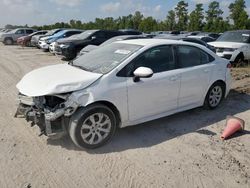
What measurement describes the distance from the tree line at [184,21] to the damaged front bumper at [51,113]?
3285 cm

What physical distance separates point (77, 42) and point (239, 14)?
88.0ft

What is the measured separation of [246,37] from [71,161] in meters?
10.8

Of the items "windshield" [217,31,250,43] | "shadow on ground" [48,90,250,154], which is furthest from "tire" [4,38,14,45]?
"shadow on ground" [48,90,250,154]

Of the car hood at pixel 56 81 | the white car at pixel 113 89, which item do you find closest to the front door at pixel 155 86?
the white car at pixel 113 89

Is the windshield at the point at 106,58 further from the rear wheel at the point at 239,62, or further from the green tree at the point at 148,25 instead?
the green tree at the point at 148,25

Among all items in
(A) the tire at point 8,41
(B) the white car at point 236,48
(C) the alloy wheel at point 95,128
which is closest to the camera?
(C) the alloy wheel at point 95,128

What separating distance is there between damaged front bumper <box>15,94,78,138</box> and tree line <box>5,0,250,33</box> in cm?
3285

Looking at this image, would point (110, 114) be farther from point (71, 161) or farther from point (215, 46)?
point (215, 46)

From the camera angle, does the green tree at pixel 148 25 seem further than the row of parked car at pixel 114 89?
Yes

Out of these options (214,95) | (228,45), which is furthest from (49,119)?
(228,45)

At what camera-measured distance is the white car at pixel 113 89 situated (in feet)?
12.8

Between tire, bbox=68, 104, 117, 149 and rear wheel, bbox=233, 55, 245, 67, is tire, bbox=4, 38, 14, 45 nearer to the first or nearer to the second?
rear wheel, bbox=233, 55, 245, 67

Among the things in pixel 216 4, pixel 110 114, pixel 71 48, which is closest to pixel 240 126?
pixel 110 114

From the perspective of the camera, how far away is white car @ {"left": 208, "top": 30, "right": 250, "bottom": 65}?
11312mm
